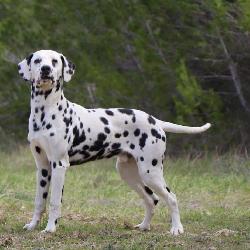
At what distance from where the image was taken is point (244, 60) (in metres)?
15.2

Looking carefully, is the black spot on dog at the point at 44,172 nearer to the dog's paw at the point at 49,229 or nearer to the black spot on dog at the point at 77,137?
the black spot on dog at the point at 77,137

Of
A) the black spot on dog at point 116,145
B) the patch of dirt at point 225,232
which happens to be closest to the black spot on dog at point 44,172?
the black spot on dog at point 116,145

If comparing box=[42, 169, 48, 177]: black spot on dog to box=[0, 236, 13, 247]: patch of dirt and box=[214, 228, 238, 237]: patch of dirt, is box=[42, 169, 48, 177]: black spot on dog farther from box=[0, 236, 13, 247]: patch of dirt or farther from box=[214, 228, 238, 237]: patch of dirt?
box=[214, 228, 238, 237]: patch of dirt

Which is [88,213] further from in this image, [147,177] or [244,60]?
[244,60]

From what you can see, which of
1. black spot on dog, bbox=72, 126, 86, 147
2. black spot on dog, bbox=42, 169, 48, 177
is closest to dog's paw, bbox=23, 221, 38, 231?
black spot on dog, bbox=42, 169, 48, 177

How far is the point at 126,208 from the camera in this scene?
10109 mm

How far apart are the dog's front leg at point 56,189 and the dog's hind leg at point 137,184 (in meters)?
0.76

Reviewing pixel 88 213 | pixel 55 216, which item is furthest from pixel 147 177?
pixel 88 213

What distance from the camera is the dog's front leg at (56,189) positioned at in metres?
7.77

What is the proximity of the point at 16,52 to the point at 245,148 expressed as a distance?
509cm

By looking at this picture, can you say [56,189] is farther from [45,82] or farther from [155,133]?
[155,133]

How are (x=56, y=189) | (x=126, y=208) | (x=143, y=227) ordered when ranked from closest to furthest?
(x=56, y=189) < (x=143, y=227) < (x=126, y=208)

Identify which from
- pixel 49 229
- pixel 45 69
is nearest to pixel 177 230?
pixel 49 229

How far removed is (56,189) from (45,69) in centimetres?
116
